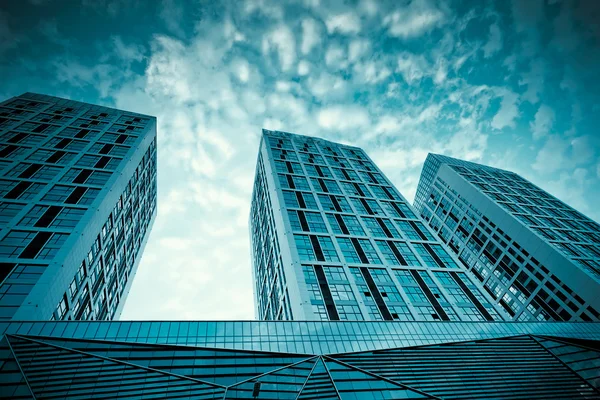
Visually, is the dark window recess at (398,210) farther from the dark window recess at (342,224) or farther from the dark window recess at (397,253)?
the dark window recess at (342,224)

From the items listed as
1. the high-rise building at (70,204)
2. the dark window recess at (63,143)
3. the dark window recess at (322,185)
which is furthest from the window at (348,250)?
the dark window recess at (63,143)

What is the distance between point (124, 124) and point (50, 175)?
26925 millimetres

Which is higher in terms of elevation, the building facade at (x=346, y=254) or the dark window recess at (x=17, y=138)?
the dark window recess at (x=17, y=138)

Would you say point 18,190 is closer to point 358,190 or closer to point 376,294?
point 376,294

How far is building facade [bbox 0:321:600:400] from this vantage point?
28.4 meters

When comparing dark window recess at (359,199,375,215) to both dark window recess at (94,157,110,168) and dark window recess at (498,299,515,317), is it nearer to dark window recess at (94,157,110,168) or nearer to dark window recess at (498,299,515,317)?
dark window recess at (498,299,515,317)

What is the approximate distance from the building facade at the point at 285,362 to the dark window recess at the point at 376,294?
8.49 meters

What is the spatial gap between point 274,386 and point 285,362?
311cm

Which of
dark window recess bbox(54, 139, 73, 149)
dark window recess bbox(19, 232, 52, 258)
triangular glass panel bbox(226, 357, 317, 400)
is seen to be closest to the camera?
triangular glass panel bbox(226, 357, 317, 400)

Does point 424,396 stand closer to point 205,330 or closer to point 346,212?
point 205,330

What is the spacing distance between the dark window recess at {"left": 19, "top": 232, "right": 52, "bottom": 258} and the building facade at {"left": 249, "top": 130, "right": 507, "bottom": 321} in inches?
1336

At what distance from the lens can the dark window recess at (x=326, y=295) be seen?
47628 millimetres

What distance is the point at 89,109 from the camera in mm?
81125

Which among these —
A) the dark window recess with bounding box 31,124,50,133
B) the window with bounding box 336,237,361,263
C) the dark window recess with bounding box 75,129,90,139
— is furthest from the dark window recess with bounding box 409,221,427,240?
the dark window recess with bounding box 31,124,50,133
